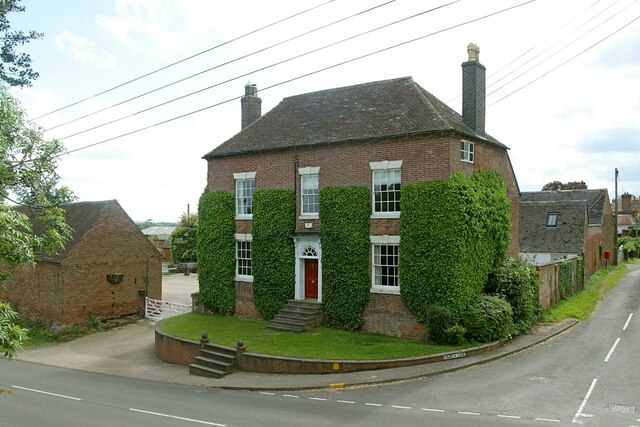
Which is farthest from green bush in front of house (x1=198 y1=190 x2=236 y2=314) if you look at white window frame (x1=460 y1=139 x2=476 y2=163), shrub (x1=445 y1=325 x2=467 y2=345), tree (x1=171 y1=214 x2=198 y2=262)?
tree (x1=171 y1=214 x2=198 y2=262)

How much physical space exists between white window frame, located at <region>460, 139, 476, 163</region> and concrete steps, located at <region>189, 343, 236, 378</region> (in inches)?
477

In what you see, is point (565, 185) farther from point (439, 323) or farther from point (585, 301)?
point (439, 323)

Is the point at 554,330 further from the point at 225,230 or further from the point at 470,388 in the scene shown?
the point at 225,230

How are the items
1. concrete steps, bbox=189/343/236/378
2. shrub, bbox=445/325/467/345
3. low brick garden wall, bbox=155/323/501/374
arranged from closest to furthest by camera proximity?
low brick garden wall, bbox=155/323/501/374
concrete steps, bbox=189/343/236/378
shrub, bbox=445/325/467/345

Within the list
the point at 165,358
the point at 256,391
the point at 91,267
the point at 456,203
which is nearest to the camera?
the point at 256,391

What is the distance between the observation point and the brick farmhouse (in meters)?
22.6

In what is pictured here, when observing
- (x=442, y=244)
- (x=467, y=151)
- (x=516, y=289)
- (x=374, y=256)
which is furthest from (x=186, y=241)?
(x=442, y=244)

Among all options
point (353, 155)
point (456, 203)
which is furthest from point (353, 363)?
point (353, 155)

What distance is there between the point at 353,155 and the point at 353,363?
927 cm

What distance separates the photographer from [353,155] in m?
24.2

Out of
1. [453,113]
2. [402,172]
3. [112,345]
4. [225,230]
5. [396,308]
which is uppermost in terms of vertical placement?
[453,113]

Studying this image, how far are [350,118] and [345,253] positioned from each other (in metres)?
6.31

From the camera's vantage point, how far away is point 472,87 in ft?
79.5

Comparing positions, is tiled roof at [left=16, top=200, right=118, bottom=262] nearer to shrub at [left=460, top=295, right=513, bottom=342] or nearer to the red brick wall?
the red brick wall
